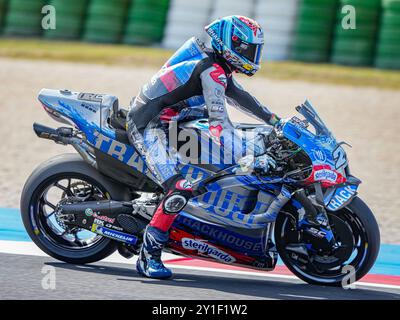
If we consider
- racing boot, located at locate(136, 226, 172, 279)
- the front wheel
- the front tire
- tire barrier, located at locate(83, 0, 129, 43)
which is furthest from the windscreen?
tire barrier, located at locate(83, 0, 129, 43)

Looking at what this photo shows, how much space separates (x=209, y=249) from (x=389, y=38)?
1004 cm

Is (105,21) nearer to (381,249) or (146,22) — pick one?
(146,22)

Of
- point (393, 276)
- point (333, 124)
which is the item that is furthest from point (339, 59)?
point (393, 276)

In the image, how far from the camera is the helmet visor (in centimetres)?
614

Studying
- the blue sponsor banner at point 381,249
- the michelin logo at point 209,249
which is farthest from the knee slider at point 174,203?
the blue sponsor banner at point 381,249

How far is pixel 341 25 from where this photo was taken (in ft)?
51.3

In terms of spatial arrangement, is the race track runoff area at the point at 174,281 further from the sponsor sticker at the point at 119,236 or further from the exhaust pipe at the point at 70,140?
the exhaust pipe at the point at 70,140

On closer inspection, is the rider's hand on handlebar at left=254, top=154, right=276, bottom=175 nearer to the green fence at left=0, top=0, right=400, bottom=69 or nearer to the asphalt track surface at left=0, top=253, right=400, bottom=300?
the asphalt track surface at left=0, top=253, right=400, bottom=300

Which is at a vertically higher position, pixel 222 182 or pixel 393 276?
pixel 222 182

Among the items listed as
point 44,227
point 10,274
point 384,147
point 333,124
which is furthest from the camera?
point 333,124

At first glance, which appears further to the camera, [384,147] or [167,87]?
[384,147]

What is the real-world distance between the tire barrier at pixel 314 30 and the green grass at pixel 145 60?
0.64 feet

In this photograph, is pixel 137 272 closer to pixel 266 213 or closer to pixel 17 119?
pixel 266 213

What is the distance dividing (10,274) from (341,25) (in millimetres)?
10668
